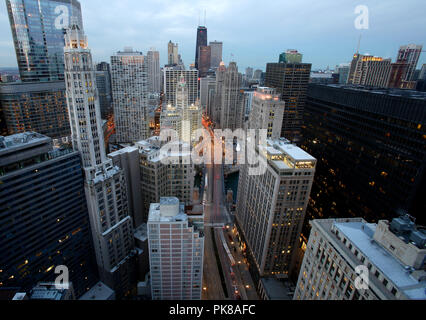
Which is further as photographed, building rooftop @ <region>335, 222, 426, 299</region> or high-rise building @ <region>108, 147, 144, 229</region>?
high-rise building @ <region>108, 147, 144, 229</region>

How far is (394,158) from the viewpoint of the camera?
55000mm

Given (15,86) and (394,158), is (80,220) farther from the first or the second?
(15,86)

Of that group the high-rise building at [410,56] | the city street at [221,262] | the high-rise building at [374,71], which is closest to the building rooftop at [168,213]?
the city street at [221,262]

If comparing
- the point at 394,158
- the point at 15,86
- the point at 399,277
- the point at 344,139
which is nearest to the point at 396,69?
the point at 344,139

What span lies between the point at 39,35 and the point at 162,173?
103 meters

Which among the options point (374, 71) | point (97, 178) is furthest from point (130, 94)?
point (374, 71)

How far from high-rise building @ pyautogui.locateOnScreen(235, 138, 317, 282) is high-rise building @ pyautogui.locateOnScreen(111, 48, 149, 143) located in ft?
318

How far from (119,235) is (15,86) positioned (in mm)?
88746

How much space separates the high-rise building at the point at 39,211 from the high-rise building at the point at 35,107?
76.2 meters

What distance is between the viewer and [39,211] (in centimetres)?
4809

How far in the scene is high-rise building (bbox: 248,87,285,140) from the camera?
238 feet

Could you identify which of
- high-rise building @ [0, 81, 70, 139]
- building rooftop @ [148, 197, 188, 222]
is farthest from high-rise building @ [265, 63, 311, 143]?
high-rise building @ [0, 81, 70, 139]

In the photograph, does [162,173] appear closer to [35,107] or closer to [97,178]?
[97,178]

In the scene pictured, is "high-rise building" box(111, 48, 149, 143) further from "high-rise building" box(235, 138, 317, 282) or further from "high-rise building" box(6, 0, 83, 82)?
"high-rise building" box(235, 138, 317, 282)
